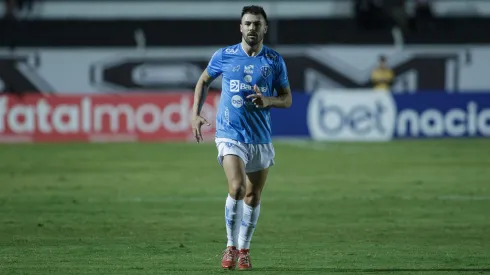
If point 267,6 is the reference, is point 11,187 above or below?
below

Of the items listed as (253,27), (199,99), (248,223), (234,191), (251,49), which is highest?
(253,27)

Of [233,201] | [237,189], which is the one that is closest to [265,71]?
[237,189]

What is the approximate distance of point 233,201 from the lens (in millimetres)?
9914

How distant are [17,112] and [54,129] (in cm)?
103

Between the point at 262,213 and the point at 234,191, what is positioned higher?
the point at 234,191

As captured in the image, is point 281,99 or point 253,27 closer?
point 253,27

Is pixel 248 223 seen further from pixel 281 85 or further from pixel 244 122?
pixel 281 85

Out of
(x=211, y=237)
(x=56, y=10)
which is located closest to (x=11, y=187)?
(x=211, y=237)

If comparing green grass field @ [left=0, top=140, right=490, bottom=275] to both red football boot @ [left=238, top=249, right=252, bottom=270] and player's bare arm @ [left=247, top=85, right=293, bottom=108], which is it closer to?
red football boot @ [left=238, top=249, right=252, bottom=270]

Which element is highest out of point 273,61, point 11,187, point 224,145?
point 273,61

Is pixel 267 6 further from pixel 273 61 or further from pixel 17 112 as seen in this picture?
pixel 273 61

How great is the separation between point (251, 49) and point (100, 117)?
63.2 feet

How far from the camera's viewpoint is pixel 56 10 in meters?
38.8

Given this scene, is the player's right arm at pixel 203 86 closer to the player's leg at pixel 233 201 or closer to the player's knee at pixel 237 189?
the player's leg at pixel 233 201
